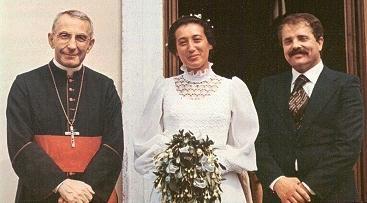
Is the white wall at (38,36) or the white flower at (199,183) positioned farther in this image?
the white wall at (38,36)

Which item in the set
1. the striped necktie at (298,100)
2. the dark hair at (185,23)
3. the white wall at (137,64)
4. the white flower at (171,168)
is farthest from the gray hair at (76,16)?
the striped necktie at (298,100)

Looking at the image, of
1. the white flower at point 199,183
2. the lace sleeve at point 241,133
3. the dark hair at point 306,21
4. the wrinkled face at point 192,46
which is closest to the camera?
the white flower at point 199,183

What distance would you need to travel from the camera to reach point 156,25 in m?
4.15

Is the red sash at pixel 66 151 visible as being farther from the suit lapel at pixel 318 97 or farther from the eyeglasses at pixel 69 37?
the suit lapel at pixel 318 97

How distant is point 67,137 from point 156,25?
88 centimetres

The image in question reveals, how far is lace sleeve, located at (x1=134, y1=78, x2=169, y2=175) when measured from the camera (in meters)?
3.72

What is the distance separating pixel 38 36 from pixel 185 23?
87 centimetres

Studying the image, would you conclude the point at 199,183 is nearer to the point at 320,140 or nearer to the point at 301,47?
the point at 320,140

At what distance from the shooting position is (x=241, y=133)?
3.79m

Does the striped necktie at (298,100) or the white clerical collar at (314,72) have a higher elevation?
the white clerical collar at (314,72)

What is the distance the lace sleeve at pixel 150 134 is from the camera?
147 inches

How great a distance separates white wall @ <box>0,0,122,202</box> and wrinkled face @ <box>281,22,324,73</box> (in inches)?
39.5

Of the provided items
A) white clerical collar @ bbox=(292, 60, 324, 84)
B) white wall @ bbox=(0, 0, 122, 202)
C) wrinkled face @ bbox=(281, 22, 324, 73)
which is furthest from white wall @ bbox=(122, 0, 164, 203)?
white clerical collar @ bbox=(292, 60, 324, 84)

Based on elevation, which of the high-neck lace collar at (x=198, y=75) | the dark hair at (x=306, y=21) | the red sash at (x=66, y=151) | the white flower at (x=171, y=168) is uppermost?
the dark hair at (x=306, y=21)
